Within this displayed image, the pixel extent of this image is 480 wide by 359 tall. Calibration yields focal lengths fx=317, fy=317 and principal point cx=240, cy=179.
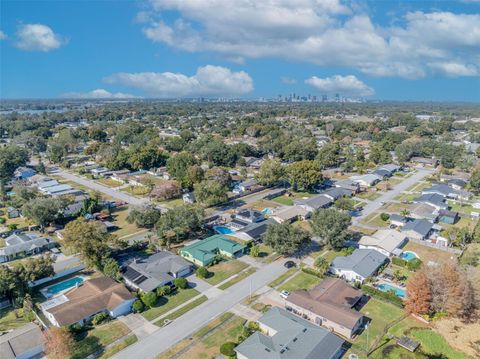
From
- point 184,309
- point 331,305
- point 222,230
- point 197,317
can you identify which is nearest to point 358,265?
point 331,305

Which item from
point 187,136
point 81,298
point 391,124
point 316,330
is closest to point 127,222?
point 81,298

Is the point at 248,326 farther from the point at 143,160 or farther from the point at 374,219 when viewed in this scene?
the point at 143,160

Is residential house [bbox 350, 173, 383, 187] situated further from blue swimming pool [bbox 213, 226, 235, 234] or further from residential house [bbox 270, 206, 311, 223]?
blue swimming pool [bbox 213, 226, 235, 234]

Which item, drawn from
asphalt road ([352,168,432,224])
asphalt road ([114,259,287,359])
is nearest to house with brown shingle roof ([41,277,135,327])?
asphalt road ([114,259,287,359])

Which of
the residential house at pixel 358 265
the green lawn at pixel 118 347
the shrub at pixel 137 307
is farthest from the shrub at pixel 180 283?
the residential house at pixel 358 265

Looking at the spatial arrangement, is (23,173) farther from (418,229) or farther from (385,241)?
(418,229)

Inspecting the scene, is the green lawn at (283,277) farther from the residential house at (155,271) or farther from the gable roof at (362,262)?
the residential house at (155,271)
